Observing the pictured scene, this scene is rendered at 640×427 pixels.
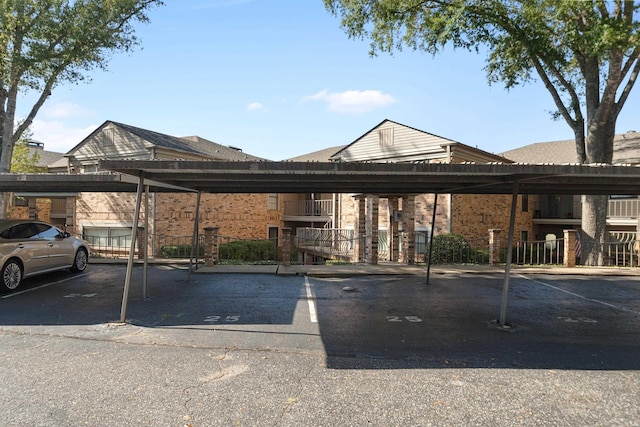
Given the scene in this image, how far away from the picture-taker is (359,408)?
3.68 metres

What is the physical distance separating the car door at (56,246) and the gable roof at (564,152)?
23.0m

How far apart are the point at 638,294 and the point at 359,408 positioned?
381 inches

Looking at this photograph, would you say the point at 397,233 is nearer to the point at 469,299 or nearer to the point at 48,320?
the point at 469,299

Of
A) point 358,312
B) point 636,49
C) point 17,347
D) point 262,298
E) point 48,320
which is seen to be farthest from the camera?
point 636,49

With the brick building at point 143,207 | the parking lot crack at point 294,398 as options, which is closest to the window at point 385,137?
the brick building at point 143,207

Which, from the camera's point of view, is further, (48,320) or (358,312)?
(358,312)

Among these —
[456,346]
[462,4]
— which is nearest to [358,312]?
[456,346]

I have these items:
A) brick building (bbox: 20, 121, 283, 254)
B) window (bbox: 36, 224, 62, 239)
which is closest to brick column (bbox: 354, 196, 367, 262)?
brick building (bbox: 20, 121, 283, 254)

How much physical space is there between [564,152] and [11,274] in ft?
90.5

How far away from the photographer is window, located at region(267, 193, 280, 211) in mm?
24266

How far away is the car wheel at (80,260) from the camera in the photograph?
38.0 ft

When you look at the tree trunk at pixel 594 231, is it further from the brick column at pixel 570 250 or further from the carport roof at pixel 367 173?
the carport roof at pixel 367 173

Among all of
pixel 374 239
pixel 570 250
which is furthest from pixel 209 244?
pixel 570 250

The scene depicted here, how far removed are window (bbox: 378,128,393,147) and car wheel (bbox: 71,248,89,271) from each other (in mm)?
14586
